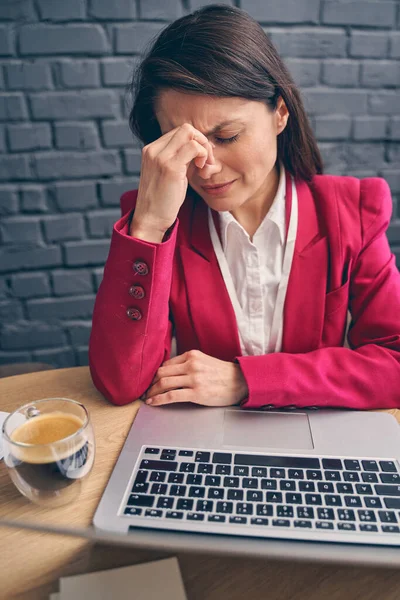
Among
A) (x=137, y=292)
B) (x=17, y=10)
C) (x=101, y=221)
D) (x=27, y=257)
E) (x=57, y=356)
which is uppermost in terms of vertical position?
(x=17, y=10)

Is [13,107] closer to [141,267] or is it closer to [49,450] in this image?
[141,267]

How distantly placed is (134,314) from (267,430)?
0.99 ft

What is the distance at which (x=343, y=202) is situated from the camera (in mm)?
1081

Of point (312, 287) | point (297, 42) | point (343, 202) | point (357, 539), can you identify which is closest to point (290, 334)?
point (312, 287)

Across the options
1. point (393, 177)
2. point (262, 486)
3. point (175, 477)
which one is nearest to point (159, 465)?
point (175, 477)

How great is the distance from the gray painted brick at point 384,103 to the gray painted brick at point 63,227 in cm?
108

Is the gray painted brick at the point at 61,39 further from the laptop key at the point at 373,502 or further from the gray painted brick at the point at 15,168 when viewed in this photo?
the laptop key at the point at 373,502

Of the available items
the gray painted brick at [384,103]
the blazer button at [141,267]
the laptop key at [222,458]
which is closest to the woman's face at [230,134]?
the blazer button at [141,267]

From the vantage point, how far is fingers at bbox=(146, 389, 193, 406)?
843mm

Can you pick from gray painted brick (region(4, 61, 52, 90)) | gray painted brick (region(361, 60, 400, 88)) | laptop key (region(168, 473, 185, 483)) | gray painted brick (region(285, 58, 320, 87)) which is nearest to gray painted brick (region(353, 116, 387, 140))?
gray painted brick (region(361, 60, 400, 88))

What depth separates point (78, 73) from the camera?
1.58 meters

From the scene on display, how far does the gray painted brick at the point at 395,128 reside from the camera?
1.77m

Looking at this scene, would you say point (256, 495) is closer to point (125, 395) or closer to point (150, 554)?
point (150, 554)

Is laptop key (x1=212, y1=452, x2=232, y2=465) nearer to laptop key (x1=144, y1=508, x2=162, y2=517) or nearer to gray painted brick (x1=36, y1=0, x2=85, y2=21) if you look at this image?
laptop key (x1=144, y1=508, x2=162, y2=517)
